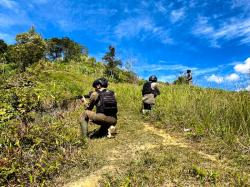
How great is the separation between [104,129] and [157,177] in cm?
429

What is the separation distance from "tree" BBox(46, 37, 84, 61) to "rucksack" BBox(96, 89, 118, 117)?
201 ft

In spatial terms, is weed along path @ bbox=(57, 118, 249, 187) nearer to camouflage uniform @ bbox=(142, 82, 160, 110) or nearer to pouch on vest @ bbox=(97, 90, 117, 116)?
pouch on vest @ bbox=(97, 90, 117, 116)

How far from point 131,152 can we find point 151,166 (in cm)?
151

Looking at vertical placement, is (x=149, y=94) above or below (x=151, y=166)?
above

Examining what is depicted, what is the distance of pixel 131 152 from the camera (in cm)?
877

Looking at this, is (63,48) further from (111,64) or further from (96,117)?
(96,117)

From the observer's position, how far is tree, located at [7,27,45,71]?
4991 centimetres

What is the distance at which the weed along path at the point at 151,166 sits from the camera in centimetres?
664

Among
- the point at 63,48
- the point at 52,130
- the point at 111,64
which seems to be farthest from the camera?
the point at 63,48

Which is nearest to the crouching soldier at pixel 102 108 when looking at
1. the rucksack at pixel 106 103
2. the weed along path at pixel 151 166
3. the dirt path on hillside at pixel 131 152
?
the rucksack at pixel 106 103

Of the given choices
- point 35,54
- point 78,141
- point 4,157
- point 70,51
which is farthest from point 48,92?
point 70,51

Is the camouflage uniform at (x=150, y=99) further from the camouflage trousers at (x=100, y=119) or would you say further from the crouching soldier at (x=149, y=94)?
the camouflage trousers at (x=100, y=119)

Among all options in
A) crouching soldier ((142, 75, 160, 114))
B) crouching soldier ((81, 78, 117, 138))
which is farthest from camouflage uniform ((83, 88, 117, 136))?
crouching soldier ((142, 75, 160, 114))

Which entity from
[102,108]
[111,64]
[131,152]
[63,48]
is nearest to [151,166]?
[131,152]
